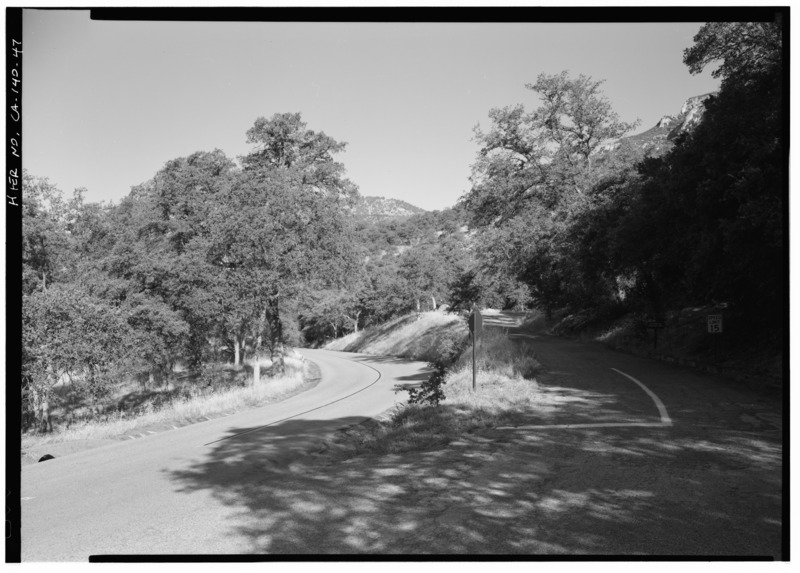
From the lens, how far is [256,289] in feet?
83.7

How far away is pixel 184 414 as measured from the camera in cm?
1930

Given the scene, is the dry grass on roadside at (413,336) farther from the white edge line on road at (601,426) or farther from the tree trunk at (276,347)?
the white edge line on road at (601,426)

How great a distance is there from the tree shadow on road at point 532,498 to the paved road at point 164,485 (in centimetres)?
28

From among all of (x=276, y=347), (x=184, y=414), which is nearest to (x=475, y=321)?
(x=184, y=414)

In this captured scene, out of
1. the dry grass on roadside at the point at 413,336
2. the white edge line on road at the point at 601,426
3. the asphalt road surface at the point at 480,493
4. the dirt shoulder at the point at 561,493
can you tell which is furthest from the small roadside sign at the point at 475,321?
the dry grass on roadside at the point at 413,336

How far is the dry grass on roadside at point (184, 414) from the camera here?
55.0ft

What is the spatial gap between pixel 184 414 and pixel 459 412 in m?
12.0

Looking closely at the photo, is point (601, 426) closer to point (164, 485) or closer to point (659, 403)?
point (659, 403)

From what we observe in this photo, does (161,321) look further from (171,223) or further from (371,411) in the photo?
(371,411)

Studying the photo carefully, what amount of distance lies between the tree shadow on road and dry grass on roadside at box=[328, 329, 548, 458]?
0.92 meters

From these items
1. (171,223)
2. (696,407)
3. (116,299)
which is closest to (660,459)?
(696,407)

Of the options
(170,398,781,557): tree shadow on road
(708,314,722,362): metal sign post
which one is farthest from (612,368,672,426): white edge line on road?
(708,314,722,362): metal sign post

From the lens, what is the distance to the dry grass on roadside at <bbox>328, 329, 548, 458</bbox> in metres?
9.96

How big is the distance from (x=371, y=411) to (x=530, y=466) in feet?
36.7
